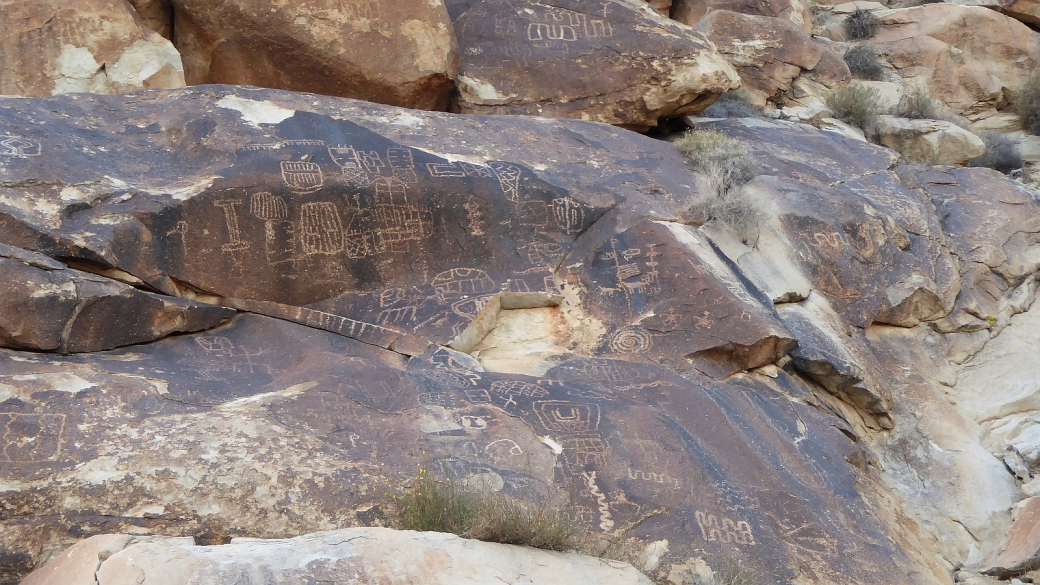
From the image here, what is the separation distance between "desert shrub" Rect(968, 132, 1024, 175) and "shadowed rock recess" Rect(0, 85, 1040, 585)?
11.8 feet

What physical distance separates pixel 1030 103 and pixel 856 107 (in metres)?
3.96

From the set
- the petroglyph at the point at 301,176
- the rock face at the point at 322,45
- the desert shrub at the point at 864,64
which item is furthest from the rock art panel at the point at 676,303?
the desert shrub at the point at 864,64

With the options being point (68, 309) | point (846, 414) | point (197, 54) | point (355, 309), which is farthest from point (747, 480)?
point (197, 54)

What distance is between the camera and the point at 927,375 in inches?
293

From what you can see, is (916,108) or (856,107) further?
(916,108)

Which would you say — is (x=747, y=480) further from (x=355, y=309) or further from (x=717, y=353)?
(x=355, y=309)

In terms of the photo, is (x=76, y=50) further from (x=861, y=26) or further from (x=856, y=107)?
(x=861, y=26)

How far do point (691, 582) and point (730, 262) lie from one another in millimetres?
2849

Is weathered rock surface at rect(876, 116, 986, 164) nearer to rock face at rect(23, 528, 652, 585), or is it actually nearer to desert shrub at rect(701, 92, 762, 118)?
desert shrub at rect(701, 92, 762, 118)

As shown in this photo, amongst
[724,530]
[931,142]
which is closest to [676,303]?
[724,530]

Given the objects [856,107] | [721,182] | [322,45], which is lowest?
[856,107]

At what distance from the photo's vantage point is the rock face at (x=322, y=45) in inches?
341

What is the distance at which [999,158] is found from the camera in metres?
11.6

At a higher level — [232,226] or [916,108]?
[232,226]
